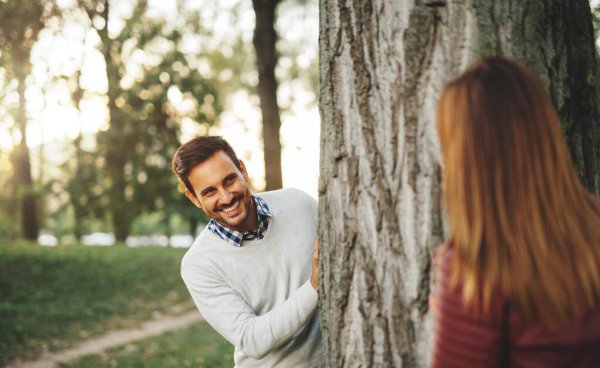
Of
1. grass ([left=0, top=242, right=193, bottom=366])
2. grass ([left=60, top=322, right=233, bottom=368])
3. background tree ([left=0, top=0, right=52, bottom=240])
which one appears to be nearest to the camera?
grass ([left=60, top=322, right=233, bottom=368])

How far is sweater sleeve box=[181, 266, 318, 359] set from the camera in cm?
239

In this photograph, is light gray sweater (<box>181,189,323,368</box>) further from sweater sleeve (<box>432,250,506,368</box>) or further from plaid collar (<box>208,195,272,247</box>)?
sweater sleeve (<box>432,250,506,368</box>)

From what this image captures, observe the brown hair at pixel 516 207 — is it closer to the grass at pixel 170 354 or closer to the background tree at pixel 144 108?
the grass at pixel 170 354

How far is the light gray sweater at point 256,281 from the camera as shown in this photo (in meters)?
2.72

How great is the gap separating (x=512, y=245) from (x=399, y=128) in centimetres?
66

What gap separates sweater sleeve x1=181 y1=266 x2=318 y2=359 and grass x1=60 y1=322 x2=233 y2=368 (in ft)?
16.5

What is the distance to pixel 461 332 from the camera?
140cm

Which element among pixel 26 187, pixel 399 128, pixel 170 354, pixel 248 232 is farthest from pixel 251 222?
pixel 26 187

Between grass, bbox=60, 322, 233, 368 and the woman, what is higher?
the woman

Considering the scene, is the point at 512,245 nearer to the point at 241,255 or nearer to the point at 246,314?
the point at 246,314

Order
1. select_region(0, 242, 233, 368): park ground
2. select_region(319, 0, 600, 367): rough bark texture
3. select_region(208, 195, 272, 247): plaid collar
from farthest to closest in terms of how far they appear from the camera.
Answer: select_region(0, 242, 233, 368): park ground → select_region(208, 195, 272, 247): plaid collar → select_region(319, 0, 600, 367): rough bark texture

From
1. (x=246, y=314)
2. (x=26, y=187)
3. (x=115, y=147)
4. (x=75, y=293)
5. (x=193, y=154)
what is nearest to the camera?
(x=246, y=314)

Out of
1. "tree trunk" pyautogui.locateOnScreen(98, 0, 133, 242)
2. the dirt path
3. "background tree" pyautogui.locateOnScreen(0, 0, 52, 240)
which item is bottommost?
the dirt path

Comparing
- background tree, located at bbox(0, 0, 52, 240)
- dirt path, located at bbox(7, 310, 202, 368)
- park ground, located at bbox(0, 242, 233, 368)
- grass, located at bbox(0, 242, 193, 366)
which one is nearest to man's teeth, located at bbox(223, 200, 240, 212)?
park ground, located at bbox(0, 242, 233, 368)
